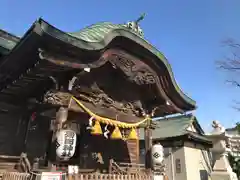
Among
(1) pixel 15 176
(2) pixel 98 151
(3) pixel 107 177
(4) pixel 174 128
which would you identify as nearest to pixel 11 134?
(1) pixel 15 176

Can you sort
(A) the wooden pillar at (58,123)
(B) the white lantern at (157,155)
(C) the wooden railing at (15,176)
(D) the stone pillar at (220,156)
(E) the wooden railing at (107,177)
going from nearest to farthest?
(E) the wooden railing at (107,177)
(C) the wooden railing at (15,176)
(A) the wooden pillar at (58,123)
(B) the white lantern at (157,155)
(D) the stone pillar at (220,156)

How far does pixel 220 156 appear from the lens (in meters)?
14.8

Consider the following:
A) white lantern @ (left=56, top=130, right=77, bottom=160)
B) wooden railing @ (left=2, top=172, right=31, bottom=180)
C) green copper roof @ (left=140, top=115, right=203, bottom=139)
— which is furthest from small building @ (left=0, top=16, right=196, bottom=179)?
green copper roof @ (left=140, top=115, right=203, bottom=139)

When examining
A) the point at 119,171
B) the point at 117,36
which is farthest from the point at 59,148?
the point at 117,36

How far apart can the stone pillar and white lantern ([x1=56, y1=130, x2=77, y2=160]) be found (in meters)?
11.9

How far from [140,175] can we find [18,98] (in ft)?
18.8

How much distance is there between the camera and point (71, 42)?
616cm

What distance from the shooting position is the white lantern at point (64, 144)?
6.10 meters

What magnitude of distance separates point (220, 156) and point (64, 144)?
1245cm

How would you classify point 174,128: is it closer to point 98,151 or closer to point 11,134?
point 98,151

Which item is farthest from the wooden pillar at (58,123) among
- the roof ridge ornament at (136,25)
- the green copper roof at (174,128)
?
the green copper roof at (174,128)

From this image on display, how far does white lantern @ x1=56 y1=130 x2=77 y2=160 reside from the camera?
240 inches

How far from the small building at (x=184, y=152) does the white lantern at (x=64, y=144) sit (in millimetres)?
14028

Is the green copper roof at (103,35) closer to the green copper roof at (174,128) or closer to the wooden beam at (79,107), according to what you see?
the wooden beam at (79,107)
